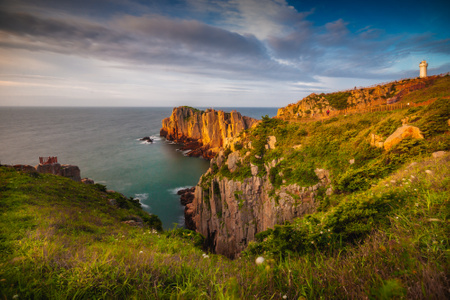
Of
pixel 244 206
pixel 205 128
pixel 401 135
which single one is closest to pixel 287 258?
pixel 401 135

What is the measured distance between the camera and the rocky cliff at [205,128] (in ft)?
203

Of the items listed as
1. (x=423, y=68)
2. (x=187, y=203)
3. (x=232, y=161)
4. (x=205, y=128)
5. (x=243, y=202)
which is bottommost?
(x=187, y=203)

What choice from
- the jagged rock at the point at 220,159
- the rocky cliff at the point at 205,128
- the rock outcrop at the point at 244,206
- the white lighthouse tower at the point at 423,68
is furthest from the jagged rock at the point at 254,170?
the white lighthouse tower at the point at 423,68

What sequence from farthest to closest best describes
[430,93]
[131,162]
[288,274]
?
[131,162] → [430,93] → [288,274]

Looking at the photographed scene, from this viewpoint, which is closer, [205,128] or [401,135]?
[401,135]

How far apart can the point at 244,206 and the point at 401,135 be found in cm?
1292

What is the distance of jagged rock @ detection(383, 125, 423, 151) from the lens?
10913 mm

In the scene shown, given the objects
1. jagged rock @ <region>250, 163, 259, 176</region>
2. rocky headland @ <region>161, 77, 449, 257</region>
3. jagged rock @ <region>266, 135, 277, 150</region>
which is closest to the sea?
rocky headland @ <region>161, 77, 449, 257</region>

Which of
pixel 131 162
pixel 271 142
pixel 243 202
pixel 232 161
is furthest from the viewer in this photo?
pixel 131 162

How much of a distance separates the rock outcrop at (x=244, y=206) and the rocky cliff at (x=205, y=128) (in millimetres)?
35880

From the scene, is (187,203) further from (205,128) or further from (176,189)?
(205,128)

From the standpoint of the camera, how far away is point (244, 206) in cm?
1811

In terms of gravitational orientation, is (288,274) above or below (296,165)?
above

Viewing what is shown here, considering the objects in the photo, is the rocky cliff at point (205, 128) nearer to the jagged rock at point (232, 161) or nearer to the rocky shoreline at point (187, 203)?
the rocky shoreline at point (187, 203)
